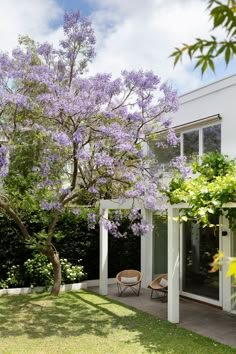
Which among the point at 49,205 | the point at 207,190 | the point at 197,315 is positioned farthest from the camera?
the point at 49,205

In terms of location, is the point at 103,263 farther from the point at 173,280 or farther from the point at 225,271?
the point at 225,271

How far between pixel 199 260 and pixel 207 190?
4.60 metres

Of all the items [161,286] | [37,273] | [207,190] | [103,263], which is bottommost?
[161,286]

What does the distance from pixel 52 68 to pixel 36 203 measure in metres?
5.11

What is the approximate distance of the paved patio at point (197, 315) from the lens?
9506 mm

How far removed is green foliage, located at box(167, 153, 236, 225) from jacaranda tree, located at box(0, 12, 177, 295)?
1.01 metres

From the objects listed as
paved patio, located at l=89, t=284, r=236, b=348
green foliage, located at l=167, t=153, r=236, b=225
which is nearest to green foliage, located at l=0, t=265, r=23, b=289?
paved patio, located at l=89, t=284, r=236, b=348

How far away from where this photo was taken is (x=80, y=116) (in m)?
10.5

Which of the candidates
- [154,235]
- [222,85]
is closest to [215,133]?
[222,85]

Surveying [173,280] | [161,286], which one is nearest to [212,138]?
[173,280]

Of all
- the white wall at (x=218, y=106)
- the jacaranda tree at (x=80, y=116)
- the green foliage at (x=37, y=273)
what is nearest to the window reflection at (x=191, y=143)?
the white wall at (x=218, y=106)

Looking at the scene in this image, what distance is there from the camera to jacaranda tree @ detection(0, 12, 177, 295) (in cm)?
1048

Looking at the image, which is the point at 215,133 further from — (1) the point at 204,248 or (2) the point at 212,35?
(2) the point at 212,35

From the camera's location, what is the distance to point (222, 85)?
41.7 ft
